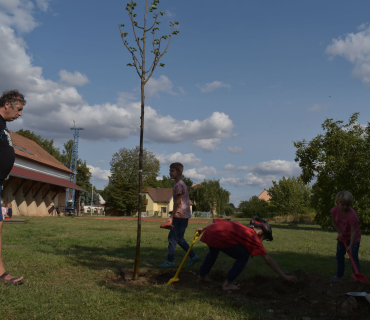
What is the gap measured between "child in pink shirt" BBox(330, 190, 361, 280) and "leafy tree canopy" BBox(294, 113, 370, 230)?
19464 millimetres

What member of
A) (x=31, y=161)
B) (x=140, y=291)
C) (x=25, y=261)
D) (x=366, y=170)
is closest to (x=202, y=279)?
(x=140, y=291)

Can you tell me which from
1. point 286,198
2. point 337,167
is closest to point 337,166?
point 337,167

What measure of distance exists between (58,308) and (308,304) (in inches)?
106

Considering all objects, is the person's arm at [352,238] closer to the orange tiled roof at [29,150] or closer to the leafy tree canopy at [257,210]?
the orange tiled roof at [29,150]

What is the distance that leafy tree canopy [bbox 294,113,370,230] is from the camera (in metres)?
23.2

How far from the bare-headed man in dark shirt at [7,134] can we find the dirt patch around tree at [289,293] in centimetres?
137

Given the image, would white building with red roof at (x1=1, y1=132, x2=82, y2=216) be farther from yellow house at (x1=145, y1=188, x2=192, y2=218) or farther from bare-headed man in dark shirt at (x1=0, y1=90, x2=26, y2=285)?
yellow house at (x1=145, y1=188, x2=192, y2=218)

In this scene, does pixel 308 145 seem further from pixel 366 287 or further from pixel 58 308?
pixel 58 308

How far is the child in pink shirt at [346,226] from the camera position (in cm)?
511

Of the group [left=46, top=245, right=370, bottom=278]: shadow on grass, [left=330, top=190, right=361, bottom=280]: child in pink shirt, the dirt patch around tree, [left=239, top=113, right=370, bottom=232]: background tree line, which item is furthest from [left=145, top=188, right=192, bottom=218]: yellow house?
the dirt patch around tree

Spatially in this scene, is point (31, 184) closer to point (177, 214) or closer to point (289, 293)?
point (177, 214)

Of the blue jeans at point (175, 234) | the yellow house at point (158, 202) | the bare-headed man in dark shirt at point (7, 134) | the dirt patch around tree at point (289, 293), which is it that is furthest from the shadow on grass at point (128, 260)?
the yellow house at point (158, 202)

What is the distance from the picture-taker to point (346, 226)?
17.4 feet

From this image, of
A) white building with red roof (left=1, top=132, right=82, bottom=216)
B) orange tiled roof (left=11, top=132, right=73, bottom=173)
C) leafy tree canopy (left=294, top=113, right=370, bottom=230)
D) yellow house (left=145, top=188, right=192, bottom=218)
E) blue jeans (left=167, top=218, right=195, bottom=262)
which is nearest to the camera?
blue jeans (left=167, top=218, right=195, bottom=262)
